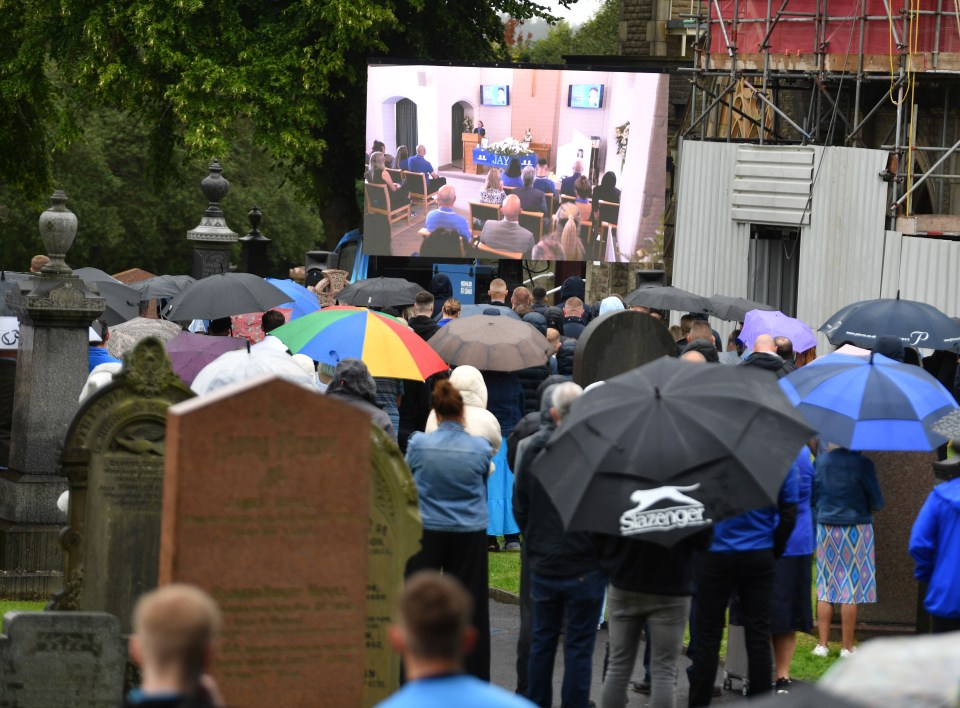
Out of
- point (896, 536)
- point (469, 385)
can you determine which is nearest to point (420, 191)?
point (469, 385)

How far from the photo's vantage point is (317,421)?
643 centimetres

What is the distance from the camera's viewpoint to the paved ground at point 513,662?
9828mm

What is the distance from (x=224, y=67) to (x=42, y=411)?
19.3 metres

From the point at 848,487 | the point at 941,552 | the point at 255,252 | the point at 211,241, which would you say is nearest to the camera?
the point at 941,552

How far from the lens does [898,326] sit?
14617 millimetres

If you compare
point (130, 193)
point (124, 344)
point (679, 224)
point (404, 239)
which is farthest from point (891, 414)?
point (130, 193)

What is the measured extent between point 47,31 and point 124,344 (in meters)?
21.4

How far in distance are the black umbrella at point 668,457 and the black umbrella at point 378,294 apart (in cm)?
1002

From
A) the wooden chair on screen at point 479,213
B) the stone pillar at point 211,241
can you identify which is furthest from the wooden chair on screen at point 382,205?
the stone pillar at point 211,241

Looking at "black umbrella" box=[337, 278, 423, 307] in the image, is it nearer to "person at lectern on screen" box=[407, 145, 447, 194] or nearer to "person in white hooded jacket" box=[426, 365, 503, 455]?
"person in white hooded jacket" box=[426, 365, 503, 455]

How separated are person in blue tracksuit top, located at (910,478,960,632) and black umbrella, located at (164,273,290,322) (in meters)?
7.72

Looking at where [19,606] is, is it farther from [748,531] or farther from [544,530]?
[748,531]

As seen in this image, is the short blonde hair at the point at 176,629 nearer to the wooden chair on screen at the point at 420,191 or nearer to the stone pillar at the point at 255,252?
the stone pillar at the point at 255,252

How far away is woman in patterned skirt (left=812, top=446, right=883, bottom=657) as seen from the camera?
10219 mm
